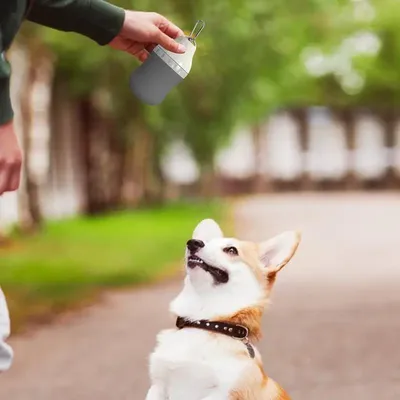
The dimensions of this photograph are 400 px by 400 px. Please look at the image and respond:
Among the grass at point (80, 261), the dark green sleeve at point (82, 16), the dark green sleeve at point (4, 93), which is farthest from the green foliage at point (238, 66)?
the grass at point (80, 261)

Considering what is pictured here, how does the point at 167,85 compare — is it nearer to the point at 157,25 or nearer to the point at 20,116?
the point at 157,25

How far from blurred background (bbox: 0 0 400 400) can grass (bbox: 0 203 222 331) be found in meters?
0.03

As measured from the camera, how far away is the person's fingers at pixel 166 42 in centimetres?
318

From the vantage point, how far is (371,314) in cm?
855

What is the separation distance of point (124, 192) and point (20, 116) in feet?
27.5

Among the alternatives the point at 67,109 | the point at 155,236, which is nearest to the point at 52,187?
the point at 67,109

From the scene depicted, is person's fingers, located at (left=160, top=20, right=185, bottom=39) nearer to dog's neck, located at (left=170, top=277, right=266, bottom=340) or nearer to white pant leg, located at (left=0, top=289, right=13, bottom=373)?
dog's neck, located at (left=170, top=277, right=266, bottom=340)

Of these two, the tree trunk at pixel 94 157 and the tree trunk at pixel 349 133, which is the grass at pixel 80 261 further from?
the tree trunk at pixel 349 133

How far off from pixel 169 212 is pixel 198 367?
19.5m

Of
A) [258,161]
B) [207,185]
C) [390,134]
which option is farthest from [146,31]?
[390,134]

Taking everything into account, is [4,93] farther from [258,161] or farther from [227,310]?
[258,161]

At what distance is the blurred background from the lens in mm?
6754

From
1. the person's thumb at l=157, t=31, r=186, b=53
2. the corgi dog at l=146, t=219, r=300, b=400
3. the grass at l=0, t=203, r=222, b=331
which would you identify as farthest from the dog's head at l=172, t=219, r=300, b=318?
the grass at l=0, t=203, r=222, b=331

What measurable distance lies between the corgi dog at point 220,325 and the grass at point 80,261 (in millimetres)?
4962
